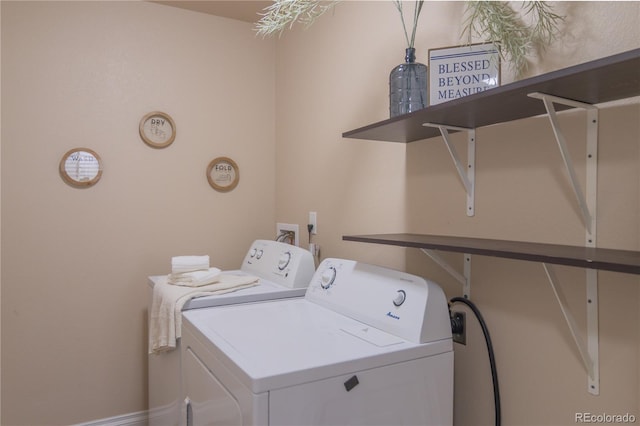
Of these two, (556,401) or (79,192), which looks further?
(79,192)

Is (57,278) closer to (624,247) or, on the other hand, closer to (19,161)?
(19,161)

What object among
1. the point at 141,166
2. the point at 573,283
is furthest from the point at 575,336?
the point at 141,166

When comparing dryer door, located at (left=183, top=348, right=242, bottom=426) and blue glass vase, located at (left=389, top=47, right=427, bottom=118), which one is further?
blue glass vase, located at (left=389, top=47, right=427, bottom=118)

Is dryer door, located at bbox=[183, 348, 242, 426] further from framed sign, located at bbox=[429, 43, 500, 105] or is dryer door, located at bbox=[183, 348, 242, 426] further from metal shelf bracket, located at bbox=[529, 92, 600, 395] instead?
framed sign, located at bbox=[429, 43, 500, 105]

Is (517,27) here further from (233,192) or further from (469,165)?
(233,192)

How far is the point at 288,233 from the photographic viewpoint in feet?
8.14

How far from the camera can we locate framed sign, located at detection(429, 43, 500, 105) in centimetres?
113

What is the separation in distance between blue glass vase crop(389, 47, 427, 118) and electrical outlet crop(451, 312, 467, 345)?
0.67m

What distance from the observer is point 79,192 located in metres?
2.18

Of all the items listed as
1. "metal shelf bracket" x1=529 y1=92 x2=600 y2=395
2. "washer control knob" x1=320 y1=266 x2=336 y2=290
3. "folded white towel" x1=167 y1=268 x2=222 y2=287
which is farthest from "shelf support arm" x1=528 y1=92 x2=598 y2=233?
"folded white towel" x1=167 y1=268 x2=222 y2=287

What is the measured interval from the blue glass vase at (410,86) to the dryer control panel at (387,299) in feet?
1.72

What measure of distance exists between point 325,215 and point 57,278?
1.43m

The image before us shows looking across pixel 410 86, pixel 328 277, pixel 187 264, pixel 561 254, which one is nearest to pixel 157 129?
pixel 187 264

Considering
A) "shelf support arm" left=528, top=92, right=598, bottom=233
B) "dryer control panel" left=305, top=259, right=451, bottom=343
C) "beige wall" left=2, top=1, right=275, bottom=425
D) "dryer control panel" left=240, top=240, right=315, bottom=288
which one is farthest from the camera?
"beige wall" left=2, top=1, right=275, bottom=425
